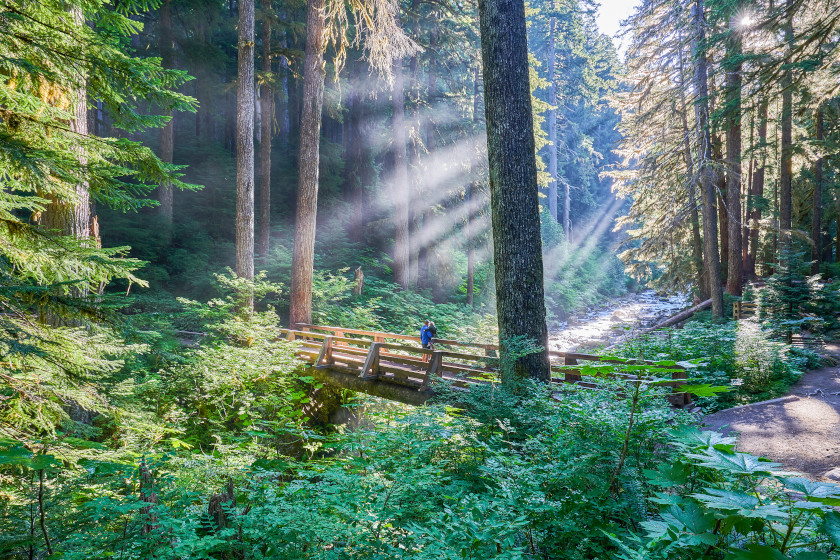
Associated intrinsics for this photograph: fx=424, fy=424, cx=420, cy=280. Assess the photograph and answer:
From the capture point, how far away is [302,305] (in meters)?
13.7

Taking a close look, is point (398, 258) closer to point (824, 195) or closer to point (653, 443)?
point (653, 443)

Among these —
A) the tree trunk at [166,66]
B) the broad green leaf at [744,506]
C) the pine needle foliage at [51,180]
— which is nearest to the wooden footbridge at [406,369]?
the pine needle foliage at [51,180]

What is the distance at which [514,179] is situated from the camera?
6250 mm

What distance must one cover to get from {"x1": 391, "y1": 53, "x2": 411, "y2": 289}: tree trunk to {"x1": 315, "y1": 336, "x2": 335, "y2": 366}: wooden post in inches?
377

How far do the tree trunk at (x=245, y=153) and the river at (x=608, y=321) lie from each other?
1100 cm

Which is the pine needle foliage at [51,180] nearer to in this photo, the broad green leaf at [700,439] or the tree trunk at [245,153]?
the broad green leaf at [700,439]

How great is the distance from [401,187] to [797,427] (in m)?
16.4

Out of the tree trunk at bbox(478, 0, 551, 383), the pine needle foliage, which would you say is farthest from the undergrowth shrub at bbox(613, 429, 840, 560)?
the pine needle foliage

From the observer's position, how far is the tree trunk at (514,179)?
20.2 ft

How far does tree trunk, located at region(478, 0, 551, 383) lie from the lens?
6160 millimetres

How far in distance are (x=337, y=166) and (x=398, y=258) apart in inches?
320

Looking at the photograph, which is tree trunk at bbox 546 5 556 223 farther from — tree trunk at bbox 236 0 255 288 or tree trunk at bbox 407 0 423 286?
tree trunk at bbox 236 0 255 288

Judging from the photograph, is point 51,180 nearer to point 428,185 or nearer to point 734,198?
point 428,185

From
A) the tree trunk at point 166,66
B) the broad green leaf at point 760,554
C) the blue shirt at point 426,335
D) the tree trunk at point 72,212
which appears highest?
the tree trunk at point 166,66
